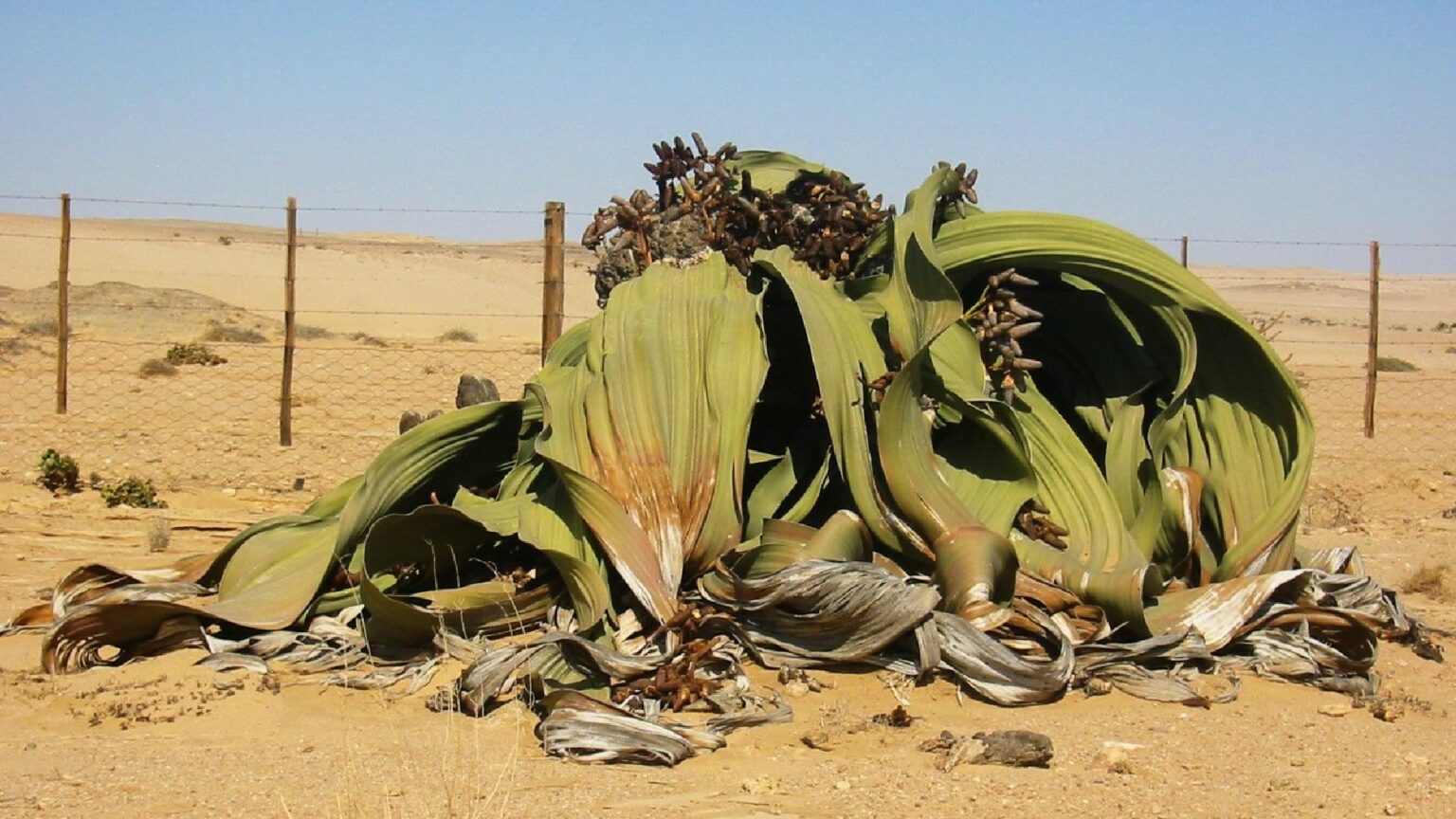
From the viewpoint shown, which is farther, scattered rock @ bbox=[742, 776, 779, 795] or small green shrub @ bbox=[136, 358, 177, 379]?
small green shrub @ bbox=[136, 358, 177, 379]

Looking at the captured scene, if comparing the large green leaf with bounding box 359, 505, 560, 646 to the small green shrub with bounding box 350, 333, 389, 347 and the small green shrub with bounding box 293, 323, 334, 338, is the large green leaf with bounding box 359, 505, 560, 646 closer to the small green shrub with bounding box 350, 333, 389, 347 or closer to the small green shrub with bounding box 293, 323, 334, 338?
the small green shrub with bounding box 350, 333, 389, 347

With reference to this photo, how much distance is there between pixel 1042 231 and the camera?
17.7ft

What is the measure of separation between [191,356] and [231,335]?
635 cm

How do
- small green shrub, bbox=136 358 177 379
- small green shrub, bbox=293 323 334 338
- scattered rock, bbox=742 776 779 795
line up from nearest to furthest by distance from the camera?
scattered rock, bbox=742 776 779 795 → small green shrub, bbox=136 358 177 379 → small green shrub, bbox=293 323 334 338

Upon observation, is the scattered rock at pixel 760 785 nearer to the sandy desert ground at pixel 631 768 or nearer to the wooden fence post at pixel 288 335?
the sandy desert ground at pixel 631 768

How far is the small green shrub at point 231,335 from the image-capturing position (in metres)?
23.2

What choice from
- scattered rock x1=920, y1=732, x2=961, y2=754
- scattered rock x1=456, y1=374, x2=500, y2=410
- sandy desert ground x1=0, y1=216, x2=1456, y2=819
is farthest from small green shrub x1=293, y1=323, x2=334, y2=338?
scattered rock x1=920, y1=732, x2=961, y2=754

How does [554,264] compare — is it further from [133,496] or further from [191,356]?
[191,356]

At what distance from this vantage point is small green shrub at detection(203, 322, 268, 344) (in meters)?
23.2

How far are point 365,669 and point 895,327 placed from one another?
1.81 metres

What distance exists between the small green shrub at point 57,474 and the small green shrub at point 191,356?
867 centimetres

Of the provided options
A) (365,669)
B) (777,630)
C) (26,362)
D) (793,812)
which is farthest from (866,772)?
(26,362)

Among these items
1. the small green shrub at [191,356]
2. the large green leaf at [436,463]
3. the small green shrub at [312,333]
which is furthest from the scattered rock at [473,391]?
the small green shrub at [312,333]

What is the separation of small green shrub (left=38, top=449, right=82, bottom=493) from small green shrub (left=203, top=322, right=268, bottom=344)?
13.6 metres
